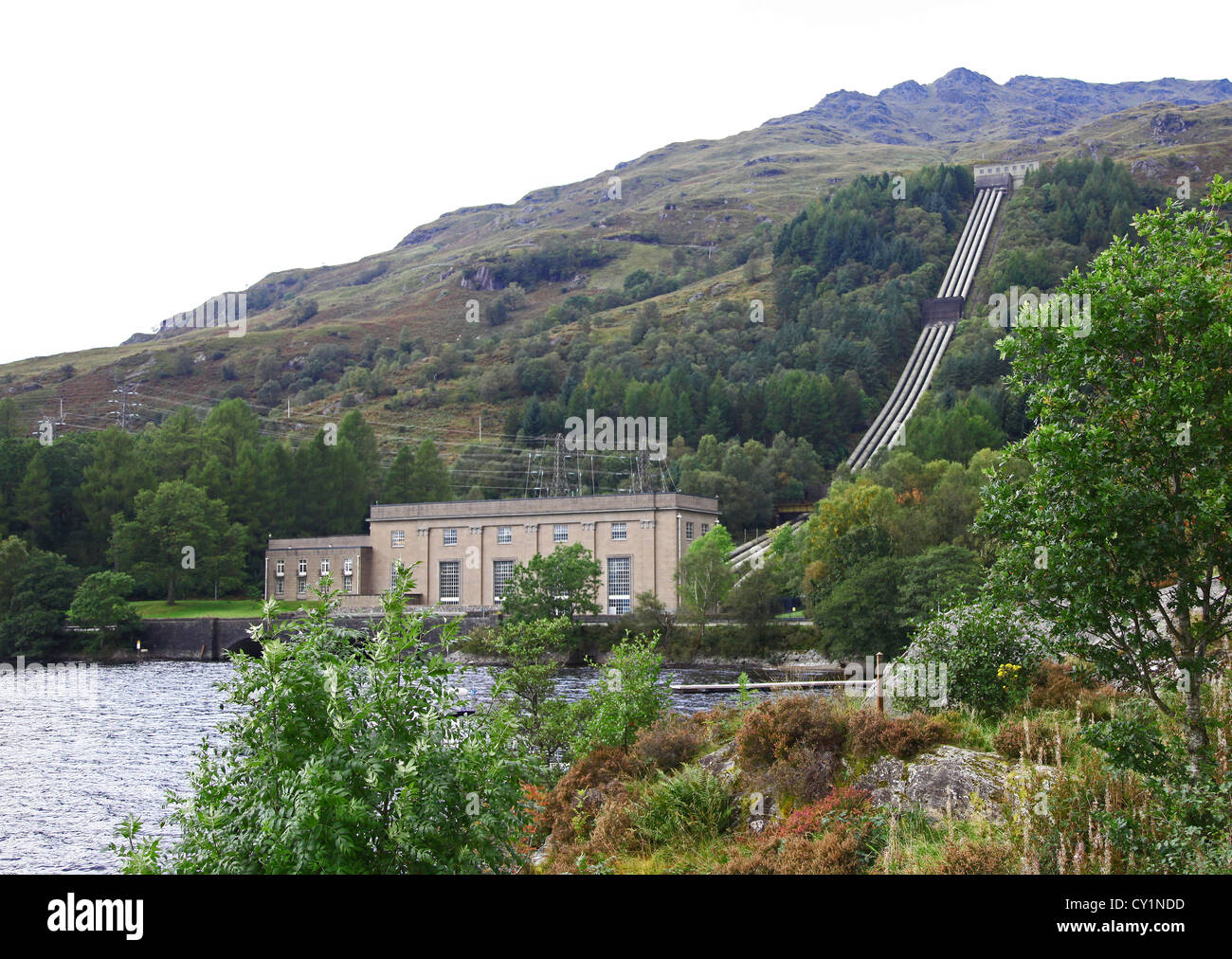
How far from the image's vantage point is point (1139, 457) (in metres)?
12.4

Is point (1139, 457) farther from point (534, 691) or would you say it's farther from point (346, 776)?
point (534, 691)

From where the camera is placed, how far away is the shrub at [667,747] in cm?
1867

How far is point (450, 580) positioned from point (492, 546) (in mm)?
6078

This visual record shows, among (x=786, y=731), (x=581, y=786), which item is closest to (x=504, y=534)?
(x=581, y=786)

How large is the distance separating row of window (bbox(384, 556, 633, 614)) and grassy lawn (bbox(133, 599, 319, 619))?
557 inches

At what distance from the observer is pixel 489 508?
367 ft

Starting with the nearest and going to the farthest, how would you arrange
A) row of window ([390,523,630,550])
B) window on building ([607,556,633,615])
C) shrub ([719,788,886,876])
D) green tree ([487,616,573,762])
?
1. shrub ([719,788,886,876])
2. green tree ([487,616,573,762])
3. window on building ([607,556,633,615])
4. row of window ([390,523,630,550])

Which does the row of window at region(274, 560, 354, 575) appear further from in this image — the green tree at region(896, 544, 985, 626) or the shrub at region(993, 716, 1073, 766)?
the shrub at region(993, 716, 1073, 766)

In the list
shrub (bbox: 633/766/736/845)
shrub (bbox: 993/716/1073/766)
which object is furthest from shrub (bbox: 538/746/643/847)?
shrub (bbox: 993/716/1073/766)

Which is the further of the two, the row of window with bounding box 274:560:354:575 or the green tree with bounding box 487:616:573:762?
the row of window with bounding box 274:560:354:575

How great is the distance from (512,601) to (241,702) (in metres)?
79.6

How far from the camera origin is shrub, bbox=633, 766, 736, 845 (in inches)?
637
